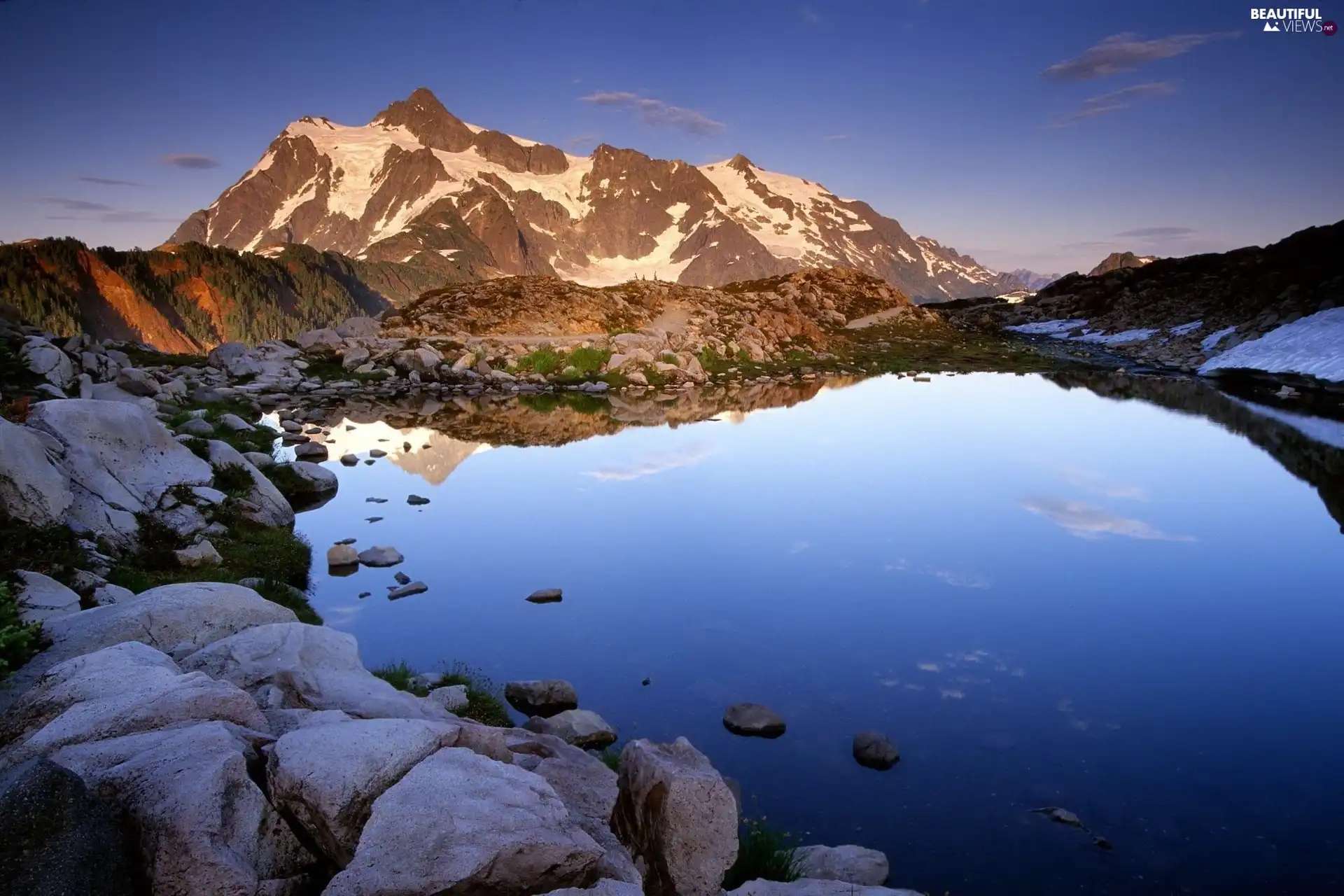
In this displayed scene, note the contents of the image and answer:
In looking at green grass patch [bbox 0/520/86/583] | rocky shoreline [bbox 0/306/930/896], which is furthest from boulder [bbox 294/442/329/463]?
rocky shoreline [bbox 0/306/930/896]

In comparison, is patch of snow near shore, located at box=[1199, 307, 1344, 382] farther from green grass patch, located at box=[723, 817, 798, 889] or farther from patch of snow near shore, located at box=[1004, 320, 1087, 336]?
green grass patch, located at box=[723, 817, 798, 889]

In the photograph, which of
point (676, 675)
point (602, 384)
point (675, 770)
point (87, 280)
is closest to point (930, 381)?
point (602, 384)

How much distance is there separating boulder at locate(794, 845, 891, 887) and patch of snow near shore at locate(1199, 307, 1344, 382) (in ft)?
199

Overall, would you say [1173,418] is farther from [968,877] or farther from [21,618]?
[21,618]

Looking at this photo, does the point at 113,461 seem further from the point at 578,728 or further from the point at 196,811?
the point at 196,811

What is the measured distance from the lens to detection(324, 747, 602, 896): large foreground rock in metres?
5.67

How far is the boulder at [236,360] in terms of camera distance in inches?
2143

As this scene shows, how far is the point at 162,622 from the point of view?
34.3ft

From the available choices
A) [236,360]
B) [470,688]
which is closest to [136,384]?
[236,360]

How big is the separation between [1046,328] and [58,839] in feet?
432

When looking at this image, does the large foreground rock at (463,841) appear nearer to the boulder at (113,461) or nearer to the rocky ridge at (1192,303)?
the boulder at (113,461)

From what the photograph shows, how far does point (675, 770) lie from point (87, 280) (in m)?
102

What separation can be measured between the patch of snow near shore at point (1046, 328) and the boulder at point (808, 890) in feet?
389

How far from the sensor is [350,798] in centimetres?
635
